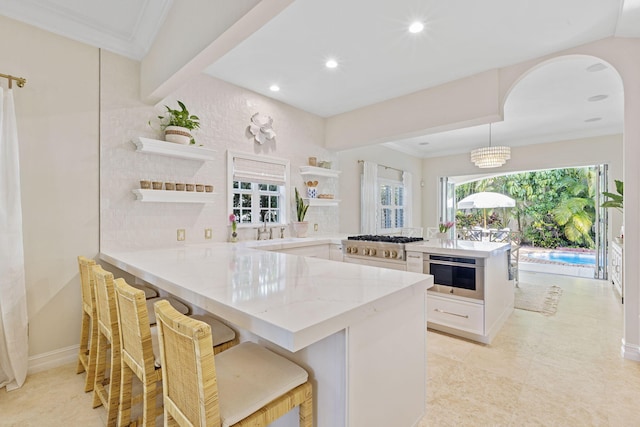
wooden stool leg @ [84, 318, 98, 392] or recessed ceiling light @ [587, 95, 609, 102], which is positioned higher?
recessed ceiling light @ [587, 95, 609, 102]

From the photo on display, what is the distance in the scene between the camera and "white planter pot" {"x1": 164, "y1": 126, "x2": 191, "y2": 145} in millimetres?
2832

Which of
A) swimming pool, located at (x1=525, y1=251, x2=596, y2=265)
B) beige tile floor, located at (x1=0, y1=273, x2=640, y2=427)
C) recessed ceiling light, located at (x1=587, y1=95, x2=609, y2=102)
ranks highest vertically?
recessed ceiling light, located at (x1=587, y1=95, x2=609, y2=102)

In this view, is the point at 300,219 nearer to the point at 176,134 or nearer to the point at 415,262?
the point at 415,262

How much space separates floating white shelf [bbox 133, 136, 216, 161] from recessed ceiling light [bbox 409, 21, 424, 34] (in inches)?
83.9

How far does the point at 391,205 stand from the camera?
636 cm

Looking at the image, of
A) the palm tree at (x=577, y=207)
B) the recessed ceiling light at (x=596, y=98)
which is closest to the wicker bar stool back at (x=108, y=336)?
the recessed ceiling light at (x=596, y=98)

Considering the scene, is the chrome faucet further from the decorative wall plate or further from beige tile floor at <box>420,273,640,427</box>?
beige tile floor at <box>420,273,640,427</box>

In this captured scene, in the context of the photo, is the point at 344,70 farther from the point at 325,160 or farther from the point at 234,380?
the point at 234,380

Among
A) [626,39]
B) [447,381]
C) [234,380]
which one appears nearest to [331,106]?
[626,39]

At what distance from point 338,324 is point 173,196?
7.80 ft

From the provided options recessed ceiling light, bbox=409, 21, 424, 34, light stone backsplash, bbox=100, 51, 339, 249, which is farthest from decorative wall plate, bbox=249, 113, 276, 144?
recessed ceiling light, bbox=409, 21, 424, 34

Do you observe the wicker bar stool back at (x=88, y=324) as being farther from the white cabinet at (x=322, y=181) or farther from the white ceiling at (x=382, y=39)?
the white cabinet at (x=322, y=181)

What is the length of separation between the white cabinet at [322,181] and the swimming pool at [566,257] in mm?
7130

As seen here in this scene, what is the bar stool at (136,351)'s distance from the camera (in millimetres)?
1248
